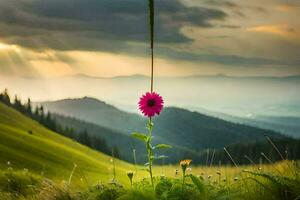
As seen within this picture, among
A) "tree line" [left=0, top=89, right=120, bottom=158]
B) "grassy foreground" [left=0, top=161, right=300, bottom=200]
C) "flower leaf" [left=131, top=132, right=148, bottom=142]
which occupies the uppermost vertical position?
"tree line" [left=0, top=89, right=120, bottom=158]

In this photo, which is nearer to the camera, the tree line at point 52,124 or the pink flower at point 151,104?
the pink flower at point 151,104

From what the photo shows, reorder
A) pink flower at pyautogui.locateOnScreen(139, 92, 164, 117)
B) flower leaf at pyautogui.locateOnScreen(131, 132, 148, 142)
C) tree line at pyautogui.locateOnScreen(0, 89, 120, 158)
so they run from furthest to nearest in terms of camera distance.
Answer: tree line at pyautogui.locateOnScreen(0, 89, 120, 158)
pink flower at pyautogui.locateOnScreen(139, 92, 164, 117)
flower leaf at pyautogui.locateOnScreen(131, 132, 148, 142)

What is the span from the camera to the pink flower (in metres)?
8.34

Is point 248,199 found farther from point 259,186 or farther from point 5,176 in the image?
point 5,176

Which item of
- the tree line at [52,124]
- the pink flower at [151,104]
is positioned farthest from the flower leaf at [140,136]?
the tree line at [52,124]

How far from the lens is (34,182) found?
11.9 meters

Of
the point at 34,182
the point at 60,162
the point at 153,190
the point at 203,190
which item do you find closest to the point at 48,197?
the point at 153,190

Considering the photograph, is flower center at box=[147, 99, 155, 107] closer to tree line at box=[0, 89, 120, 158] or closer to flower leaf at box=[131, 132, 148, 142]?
flower leaf at box=[131, 132, 148, 142]

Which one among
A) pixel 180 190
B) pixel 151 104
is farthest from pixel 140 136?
pixel 180 190

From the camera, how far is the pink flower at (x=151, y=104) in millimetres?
8336

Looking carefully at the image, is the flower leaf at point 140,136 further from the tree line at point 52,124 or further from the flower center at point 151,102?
the tree line at point 52,124

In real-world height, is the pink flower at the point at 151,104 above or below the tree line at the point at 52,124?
below

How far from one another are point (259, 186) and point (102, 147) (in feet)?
570

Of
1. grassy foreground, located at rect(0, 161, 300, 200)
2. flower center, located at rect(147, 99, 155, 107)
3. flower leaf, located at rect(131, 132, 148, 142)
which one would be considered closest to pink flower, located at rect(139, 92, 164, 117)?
flower center, located at rect(147, 99, 155, 107)
